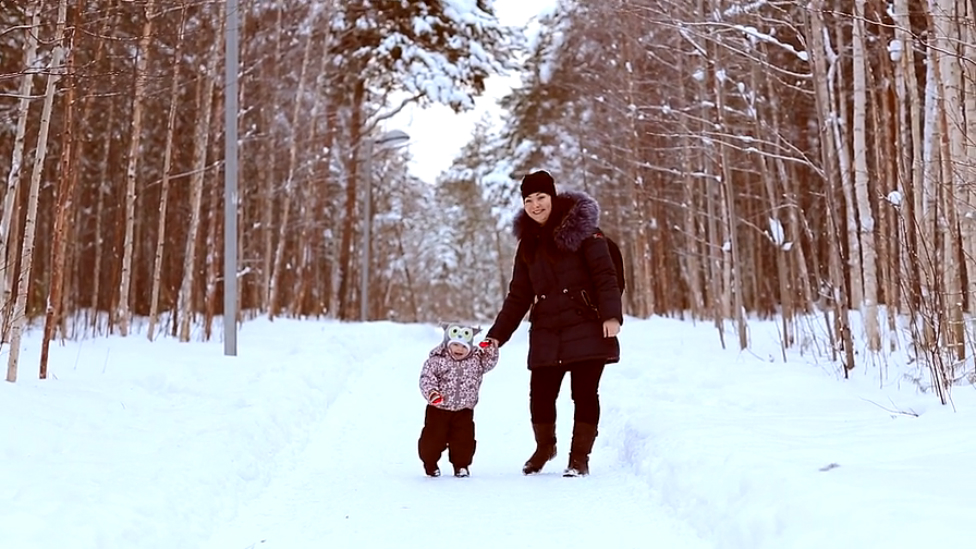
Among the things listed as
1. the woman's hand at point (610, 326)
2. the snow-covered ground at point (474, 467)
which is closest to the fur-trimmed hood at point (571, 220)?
Result: the woman's hand at point (610, 326)

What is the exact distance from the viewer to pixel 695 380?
8.48 metres

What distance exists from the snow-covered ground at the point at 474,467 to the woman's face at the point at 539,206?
4.80 feet

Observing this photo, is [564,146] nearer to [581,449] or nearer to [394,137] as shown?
[394,137]

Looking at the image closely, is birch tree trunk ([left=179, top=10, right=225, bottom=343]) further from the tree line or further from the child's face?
the child's face

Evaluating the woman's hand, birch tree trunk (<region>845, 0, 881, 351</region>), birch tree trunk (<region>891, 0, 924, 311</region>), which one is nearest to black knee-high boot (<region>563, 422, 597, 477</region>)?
the woman's hand

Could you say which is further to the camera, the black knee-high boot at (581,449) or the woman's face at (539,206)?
the woman's face at (539,206)

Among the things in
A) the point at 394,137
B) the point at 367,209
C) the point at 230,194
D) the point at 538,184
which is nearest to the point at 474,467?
the point at 538,184

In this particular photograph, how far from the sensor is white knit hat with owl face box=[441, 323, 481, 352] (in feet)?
17.8

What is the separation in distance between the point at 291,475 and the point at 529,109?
76.5ft

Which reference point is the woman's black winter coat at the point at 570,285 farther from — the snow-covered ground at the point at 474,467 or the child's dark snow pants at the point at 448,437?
the snow-covered ground at the point at 474,467

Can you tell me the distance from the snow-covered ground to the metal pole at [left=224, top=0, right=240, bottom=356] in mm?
1657

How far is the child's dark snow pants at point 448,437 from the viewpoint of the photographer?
5.33 m

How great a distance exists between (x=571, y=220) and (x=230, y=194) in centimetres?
635

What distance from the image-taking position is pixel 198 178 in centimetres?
1251
